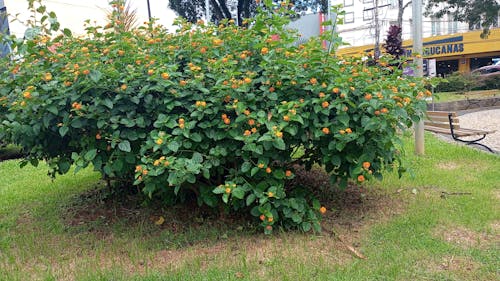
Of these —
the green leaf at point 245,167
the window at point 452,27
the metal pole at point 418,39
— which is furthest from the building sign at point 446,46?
the green leaf at point 245,167

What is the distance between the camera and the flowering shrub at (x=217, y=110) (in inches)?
116

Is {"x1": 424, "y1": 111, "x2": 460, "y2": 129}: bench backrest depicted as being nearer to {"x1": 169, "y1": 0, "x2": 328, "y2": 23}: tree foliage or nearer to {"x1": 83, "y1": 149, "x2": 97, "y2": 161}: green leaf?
{"x1": 83, "y1": 149, "x2": 97, "y2": 161}: green leaf

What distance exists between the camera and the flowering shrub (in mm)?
2953

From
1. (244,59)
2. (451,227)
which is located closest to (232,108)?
(244,59)

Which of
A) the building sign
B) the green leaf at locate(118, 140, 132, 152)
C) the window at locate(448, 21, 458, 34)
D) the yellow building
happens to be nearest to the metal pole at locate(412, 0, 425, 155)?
the green leaf at locate(118, 140, 132, 152)

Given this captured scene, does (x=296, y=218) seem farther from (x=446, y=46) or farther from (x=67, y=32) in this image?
(x=446, y=46)

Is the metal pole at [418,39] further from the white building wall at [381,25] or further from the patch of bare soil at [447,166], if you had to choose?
the white building wall at [381,25]

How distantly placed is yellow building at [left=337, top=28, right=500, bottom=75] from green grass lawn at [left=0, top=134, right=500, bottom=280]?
25.2 meters

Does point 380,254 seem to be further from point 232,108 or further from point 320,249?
point 232,108

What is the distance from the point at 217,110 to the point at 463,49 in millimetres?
30597

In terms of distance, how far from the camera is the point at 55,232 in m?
3.75

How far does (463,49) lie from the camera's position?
29578 millimetres

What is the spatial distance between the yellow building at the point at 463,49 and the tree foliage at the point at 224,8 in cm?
1358

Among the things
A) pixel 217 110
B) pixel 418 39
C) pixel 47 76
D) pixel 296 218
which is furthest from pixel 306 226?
pixel 418 39
